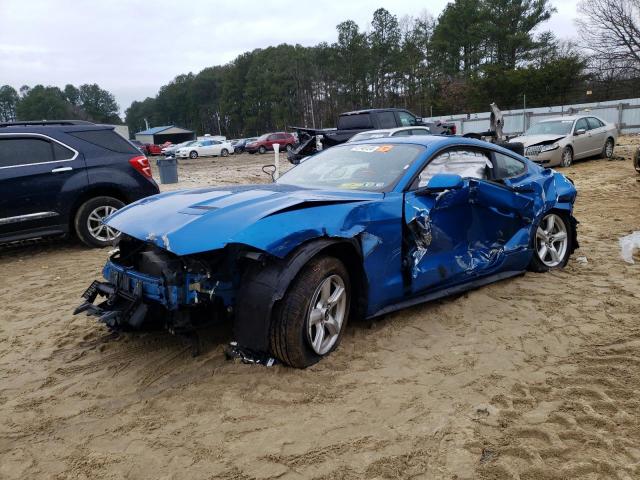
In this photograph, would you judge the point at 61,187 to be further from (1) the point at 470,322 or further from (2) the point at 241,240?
(1) the point at 470,322

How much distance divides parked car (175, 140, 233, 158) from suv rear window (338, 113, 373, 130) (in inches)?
942

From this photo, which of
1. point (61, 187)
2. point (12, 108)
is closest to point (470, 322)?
point (61, 187)

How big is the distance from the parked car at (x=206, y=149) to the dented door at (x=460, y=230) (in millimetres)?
35769

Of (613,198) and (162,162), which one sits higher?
(162,162)

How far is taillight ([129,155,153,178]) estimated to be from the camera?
7.67m

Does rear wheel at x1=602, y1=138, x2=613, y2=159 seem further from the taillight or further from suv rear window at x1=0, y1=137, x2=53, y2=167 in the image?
suv rear window at x1=0, y1=137, x2=53, y2=167

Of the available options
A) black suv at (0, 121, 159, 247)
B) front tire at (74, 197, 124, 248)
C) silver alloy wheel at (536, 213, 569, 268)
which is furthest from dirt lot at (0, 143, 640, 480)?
front tire at (74, 197, 124, 248)

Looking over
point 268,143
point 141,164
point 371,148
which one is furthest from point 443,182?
point 268,143

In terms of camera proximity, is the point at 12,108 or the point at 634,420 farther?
the point at 12,108

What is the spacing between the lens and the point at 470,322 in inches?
169

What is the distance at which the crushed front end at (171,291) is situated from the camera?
10.7 feet

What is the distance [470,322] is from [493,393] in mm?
1152

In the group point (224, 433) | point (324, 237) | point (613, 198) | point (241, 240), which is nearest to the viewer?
point (224, 433)

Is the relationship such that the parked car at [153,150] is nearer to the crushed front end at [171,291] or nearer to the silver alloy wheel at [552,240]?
the silver alloy wheel at [552,240]
